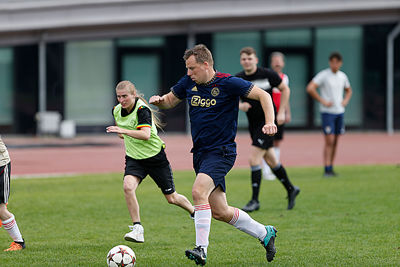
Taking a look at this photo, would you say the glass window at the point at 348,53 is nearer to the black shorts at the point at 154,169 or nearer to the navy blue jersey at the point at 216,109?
the black shorts at the point at 154,169

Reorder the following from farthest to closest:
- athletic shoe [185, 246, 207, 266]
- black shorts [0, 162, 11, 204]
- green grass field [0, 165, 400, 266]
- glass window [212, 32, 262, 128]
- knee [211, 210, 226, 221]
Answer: glass window [212, 32, 262, 128]
black shorts [0, 162, 11, 204]
green grass field [0, 165, 400, 266]
knee [211, 210, 226, 221]
athletic shoe [185, 246, 207, 266]

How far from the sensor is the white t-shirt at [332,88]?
1321cm

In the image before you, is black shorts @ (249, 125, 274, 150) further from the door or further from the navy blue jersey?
the door

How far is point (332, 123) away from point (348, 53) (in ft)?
49.1

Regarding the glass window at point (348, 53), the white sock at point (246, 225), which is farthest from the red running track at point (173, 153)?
the white sock at point (246, 225)

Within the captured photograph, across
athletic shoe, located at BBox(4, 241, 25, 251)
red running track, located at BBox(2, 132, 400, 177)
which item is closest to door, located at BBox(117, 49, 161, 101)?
red running track, located at BBox(2, 132, 400, 177)

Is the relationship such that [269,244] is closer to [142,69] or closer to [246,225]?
[246,225]

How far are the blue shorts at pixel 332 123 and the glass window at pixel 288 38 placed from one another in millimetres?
14631

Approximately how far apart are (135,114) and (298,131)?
2079cm

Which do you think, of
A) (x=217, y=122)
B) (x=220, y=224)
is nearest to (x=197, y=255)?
(x=217, y=122)

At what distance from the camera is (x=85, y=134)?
28422mm

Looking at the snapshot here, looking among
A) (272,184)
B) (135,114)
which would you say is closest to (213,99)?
(135,114)

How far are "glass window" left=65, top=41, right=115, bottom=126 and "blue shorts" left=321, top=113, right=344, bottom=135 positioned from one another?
1632 cm

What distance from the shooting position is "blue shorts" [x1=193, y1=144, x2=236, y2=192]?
611cm
